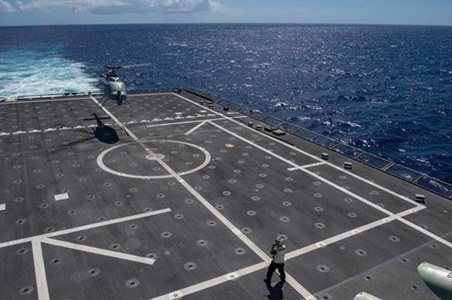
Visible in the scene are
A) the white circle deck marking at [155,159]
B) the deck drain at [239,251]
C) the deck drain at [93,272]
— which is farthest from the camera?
the white circle deck marking at [155,159]

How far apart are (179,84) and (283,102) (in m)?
36.2

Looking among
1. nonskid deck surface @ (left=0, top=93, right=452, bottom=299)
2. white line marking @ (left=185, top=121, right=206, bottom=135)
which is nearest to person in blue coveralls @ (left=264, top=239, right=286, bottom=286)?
nonskid deck surface @ (left=0, top=93, right=452, bottom=299)

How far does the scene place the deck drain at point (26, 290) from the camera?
17.0 metres

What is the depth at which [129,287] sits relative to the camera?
1764 cm

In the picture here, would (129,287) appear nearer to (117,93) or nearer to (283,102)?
(117,93)

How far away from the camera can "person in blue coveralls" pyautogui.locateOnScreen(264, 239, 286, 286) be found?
17.0 metres

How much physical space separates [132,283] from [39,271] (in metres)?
5.16

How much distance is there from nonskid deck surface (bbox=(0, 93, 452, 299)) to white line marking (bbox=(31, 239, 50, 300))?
0.20 ft

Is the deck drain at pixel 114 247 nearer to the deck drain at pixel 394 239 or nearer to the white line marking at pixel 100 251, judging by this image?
the white line marking at pixel 100 251

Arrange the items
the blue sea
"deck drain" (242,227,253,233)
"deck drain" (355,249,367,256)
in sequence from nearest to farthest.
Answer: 1. "deck drain" (355,249,367,256)
2. "deck drain" (242,227,253,233)
3. the blue sea

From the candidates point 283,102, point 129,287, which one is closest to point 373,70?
point 283,102

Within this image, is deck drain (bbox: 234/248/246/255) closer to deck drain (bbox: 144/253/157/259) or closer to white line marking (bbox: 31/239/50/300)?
deck drain (bbox: 144/253/157/259)

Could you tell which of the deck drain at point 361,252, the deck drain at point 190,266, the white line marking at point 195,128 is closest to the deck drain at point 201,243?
the deck drain at point 190,266

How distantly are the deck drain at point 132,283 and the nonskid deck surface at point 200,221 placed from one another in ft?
0.23
